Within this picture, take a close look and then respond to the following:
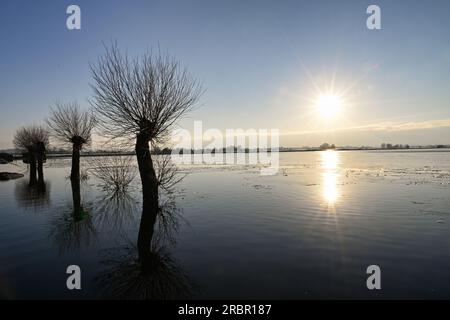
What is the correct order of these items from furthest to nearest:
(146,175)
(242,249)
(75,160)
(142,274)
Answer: (75,160), (146,175), (242,249), (142,274)

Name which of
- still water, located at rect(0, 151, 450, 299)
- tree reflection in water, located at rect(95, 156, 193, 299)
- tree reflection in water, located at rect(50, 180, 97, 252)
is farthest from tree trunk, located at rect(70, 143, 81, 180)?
tree reflection in water, located at rect(95, 156, 193, 299)

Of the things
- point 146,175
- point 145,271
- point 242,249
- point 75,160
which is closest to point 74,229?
point 146,175

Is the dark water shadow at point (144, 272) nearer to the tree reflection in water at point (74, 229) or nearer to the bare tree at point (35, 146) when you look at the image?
the tree reflection in water at point (74, 229)

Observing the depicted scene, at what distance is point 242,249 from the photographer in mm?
9312

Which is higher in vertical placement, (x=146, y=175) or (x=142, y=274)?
(x=146, y=175)

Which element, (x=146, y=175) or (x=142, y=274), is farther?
(x=146, y=175)

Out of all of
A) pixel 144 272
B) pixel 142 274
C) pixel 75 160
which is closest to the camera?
pixel 142 274

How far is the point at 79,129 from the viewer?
31969mm

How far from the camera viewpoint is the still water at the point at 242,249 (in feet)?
22.0

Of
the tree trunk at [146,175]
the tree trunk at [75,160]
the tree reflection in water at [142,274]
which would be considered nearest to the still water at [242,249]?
the tree reflection in water at [142,274]

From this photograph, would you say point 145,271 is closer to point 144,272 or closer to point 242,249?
point 144,272

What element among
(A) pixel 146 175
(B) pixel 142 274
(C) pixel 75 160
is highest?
(C) pixel 75 160
